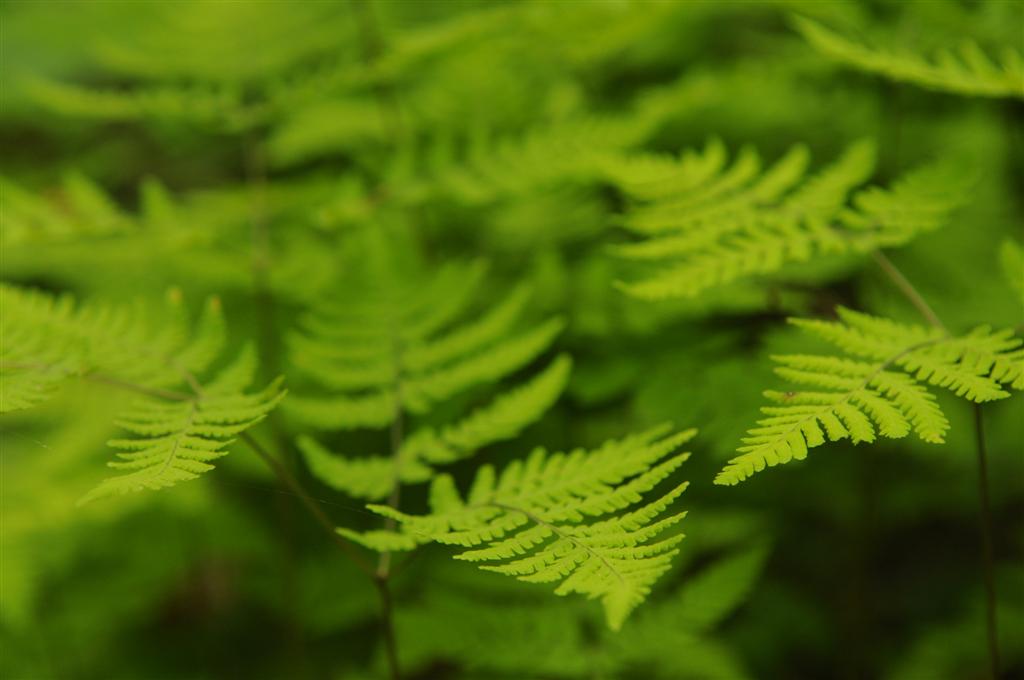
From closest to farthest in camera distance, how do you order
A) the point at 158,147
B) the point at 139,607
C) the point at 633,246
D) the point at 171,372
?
the point at 171,372 < the point at 633,246 < the point at 139,607 < the point at 158,147

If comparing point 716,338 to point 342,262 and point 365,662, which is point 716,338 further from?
point 365,662

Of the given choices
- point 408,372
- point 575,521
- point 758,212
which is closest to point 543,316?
point 408,372

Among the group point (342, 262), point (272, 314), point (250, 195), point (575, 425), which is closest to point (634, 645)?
point (575, 425)

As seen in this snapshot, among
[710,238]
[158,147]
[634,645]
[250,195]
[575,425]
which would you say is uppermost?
[158,147]

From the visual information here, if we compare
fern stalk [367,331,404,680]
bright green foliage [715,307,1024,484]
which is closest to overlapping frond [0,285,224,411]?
fern stalk [367,331,404,680]

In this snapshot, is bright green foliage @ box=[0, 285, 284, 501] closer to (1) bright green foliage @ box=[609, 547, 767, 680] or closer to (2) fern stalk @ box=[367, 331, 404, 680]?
(2) fern stalk @ box=[367, 331, 404, 680]
